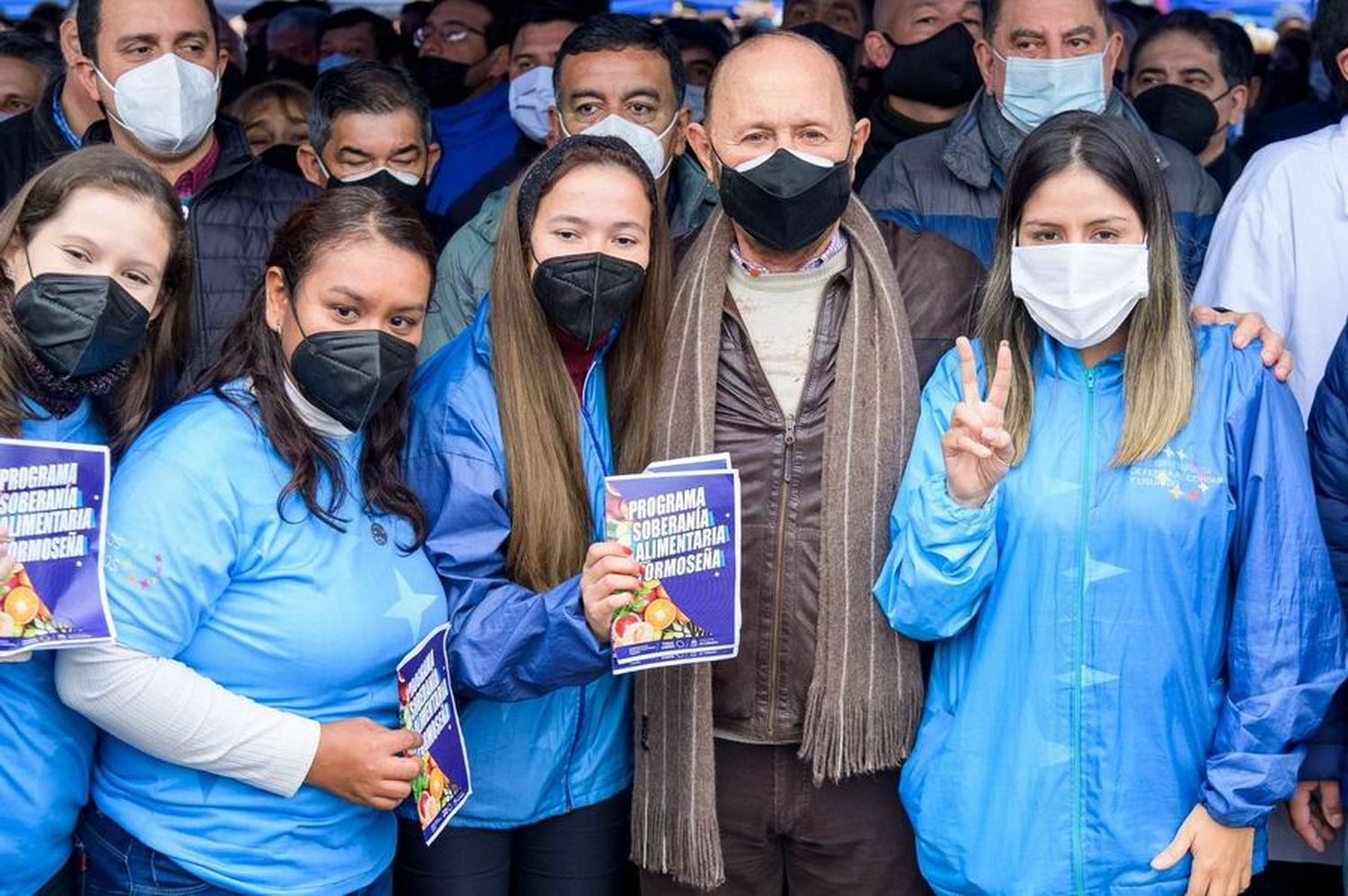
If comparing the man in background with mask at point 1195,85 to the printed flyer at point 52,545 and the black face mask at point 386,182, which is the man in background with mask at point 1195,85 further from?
the printed flyer at point 52,545

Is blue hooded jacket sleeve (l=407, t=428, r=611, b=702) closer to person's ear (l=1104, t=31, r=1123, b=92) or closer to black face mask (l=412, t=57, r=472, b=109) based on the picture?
person's ear (l=1104, t=31, r=1123, b=92)

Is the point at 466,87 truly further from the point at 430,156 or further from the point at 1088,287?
the point at 1088,287

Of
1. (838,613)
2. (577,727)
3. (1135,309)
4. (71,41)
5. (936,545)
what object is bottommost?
(577,727)

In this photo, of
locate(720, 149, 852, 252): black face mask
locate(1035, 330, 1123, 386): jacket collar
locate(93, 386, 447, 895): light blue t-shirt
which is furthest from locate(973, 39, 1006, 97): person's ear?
locate(93, 386, 447, 895): light blue t-shirt

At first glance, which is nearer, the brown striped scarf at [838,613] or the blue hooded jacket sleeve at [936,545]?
the blue hooded jacket sleeve at [936,545]

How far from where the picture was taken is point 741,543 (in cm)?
318

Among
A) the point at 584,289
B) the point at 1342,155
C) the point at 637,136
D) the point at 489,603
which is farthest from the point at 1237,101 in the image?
the point at 489,603

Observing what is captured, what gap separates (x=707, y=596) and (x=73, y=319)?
1.28 meters

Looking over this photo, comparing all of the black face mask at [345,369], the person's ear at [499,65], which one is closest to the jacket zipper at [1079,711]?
the black face mask at [345,369]

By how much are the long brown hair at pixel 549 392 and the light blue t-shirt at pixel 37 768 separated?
2.91 ft

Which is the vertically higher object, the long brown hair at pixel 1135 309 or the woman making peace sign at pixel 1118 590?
the long brown hair at pixel 1135 309

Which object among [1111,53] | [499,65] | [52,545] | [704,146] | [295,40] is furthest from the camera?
[295,40]

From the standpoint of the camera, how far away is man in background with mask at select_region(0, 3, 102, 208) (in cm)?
441

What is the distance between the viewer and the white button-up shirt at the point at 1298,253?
3902mm
